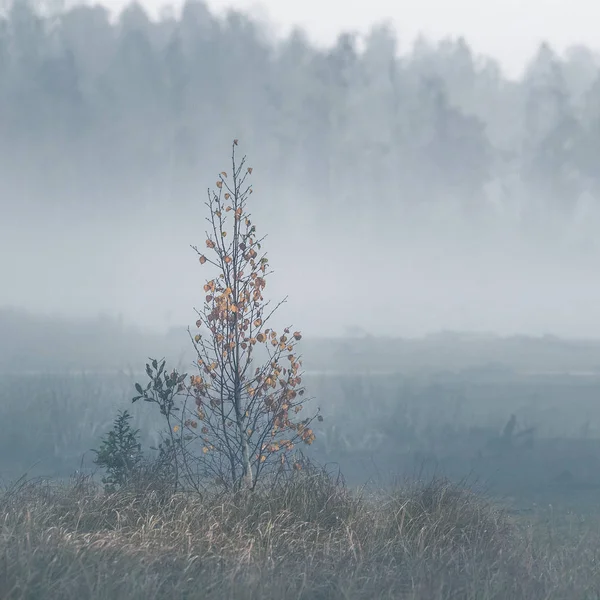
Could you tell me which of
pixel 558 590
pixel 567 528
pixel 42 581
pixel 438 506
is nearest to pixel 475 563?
pixel 558 590

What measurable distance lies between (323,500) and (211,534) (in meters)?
1.77

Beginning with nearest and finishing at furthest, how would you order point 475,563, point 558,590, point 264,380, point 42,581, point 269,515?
point 42,581 < point 558,590 < point 475,563 < point 269,515 < point 264,380

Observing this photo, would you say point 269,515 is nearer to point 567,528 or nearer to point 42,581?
point 42,581

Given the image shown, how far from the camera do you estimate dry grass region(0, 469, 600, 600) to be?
692 cm

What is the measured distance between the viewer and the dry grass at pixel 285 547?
273 inches

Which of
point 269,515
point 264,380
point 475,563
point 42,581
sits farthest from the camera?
point 264,380

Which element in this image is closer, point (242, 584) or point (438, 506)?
point (242, 584)

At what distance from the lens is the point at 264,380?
10594mm

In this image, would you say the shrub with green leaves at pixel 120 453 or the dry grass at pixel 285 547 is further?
the shrub with green leaves at pixel 120 453

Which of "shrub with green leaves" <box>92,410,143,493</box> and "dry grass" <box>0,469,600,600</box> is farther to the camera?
"shrub with green leaves" <box>92,410,143,493</box>

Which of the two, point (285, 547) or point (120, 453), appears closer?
point (285, 547)

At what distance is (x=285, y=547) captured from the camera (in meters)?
8.62

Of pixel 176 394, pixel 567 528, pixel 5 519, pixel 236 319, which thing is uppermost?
pixel 236 319

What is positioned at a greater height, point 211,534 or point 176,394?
point 176,394
